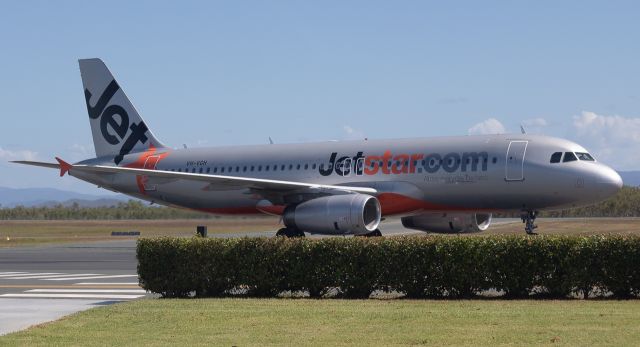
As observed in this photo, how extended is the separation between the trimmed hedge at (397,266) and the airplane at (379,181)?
13002 mm

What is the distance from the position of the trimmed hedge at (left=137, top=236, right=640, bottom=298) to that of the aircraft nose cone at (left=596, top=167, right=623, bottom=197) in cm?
1378

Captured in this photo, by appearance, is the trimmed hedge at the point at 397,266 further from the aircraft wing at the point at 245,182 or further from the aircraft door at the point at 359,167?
the aircraft door at the point at 359,167

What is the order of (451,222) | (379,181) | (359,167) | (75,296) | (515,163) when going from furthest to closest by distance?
(451,222) < (359,167) < (379,181) < (515,163) < (75,296)

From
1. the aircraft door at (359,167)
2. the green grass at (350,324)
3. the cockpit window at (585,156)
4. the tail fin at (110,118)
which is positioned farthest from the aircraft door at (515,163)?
the tail fin at (110,118)

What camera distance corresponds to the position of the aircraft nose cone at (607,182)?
32.8m

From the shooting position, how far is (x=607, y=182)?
3284 cm

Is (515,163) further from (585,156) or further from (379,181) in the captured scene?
(379,181)

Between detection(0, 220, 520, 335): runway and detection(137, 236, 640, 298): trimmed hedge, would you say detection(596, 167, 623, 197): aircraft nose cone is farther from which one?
detection(0, 220, 520, 335): runway


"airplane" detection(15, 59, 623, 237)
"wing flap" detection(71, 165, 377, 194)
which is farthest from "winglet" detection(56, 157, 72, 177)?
"wing flap" detection(71, 165, 377, 194)

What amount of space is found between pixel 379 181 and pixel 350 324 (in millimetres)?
21330

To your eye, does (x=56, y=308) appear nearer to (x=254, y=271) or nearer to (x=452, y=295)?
(x=254, y=271)

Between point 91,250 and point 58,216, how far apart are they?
81.0 meters

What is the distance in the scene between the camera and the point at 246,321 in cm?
1584

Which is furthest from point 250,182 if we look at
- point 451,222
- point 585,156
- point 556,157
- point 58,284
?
point 58,284
